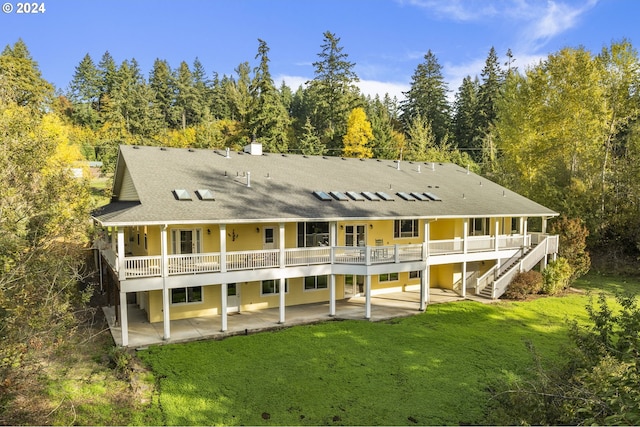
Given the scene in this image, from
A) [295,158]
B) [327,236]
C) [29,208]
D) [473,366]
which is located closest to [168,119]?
[295,158]

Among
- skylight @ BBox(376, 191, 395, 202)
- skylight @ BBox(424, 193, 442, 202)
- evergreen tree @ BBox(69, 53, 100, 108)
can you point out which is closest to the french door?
skylight @ BBox(376, 191, 395, 202)

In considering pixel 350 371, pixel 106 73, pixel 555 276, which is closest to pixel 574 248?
pixel 555 276

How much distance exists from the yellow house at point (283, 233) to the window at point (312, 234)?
0.05 m

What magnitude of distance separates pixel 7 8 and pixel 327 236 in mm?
14473

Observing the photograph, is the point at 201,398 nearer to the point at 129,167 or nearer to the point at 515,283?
the point at 129,167

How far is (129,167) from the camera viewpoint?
55.7 feet

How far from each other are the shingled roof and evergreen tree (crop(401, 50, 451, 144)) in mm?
37352

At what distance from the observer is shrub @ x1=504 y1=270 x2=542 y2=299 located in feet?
68.6

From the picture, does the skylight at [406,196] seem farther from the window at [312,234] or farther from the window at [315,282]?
the window at [315,282]

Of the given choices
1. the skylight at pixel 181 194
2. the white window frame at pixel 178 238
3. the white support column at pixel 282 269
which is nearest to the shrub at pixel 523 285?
the white support column at pixel 282 269

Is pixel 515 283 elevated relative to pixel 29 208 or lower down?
lower down

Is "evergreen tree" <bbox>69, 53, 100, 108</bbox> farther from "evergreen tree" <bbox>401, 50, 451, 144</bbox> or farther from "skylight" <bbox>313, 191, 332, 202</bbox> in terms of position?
"skylight" <bbox>313, 191, 332, 202</bbox>

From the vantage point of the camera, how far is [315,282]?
64.8 feet

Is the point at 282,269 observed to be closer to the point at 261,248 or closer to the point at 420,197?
the point at 261,248
